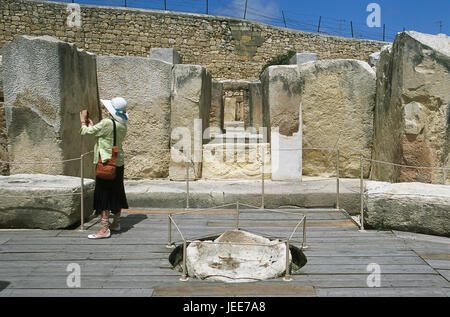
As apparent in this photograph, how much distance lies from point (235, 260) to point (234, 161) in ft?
10.3

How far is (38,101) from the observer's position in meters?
4.86

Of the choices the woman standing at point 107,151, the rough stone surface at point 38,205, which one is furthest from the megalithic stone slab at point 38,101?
the woman standing at point 107,151

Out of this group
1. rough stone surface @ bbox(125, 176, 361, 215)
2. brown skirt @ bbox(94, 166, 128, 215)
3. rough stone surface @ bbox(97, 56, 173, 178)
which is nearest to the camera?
brown skirt @ bbox(94, 166, 128, 215)

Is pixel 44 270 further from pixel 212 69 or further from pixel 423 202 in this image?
pixel 212 69

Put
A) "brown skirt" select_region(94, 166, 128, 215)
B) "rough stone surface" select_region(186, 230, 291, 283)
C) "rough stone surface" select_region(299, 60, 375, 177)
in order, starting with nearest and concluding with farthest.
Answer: "rough stone surface" select_region(186, 230, 291, 283), "brown skirt" select_region(94, 166, 128, 215), "rough stone surface" select_region(299, 60, 375, 177)

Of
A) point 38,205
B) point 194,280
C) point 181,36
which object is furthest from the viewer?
point 181,36

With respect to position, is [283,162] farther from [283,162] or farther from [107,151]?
[107,151]

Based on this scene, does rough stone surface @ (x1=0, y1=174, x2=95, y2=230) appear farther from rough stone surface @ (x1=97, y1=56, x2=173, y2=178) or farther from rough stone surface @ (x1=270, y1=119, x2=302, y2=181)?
rough stone surface @ (x1=270, y1=119, x2=302, y2=181)

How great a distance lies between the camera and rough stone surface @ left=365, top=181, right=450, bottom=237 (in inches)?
154

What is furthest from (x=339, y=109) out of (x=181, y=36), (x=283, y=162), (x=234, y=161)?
(x=181, y=36)

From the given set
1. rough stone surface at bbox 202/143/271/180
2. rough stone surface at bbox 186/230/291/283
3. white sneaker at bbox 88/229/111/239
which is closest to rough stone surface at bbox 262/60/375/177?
rough stone surface at bbox 202/143/271/180

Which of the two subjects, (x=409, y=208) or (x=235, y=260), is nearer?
(x=235, y=260)

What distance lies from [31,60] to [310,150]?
4.14 meters

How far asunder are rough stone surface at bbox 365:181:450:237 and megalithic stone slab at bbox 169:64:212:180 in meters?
2.89
